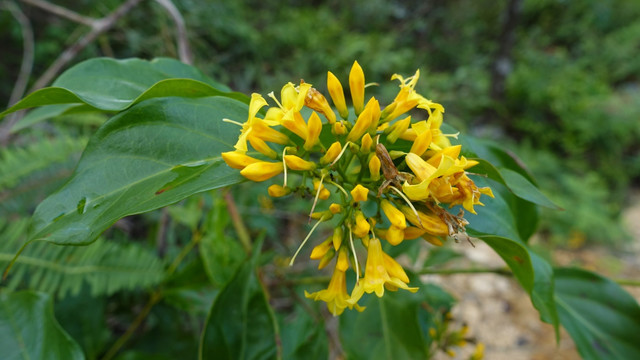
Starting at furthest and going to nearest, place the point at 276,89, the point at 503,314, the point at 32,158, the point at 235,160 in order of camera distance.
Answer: the point at 276,89, the point at 503,314, the point at 32,158, the point at 235,160

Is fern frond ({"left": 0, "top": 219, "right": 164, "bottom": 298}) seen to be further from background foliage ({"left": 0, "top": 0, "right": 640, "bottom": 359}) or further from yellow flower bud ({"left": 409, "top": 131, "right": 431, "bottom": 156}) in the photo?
yellow flower bud ({"left": 409, "top": 131, "right": 431, "bottom": 156})

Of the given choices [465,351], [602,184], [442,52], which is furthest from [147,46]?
[602,184]

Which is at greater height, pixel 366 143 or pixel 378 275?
pixel 366 143

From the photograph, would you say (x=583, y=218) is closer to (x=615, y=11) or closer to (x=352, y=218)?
(x=352, y=218)

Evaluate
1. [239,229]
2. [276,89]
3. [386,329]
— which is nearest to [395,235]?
[386,329]

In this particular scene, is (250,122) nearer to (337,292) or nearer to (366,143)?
(366,143)
